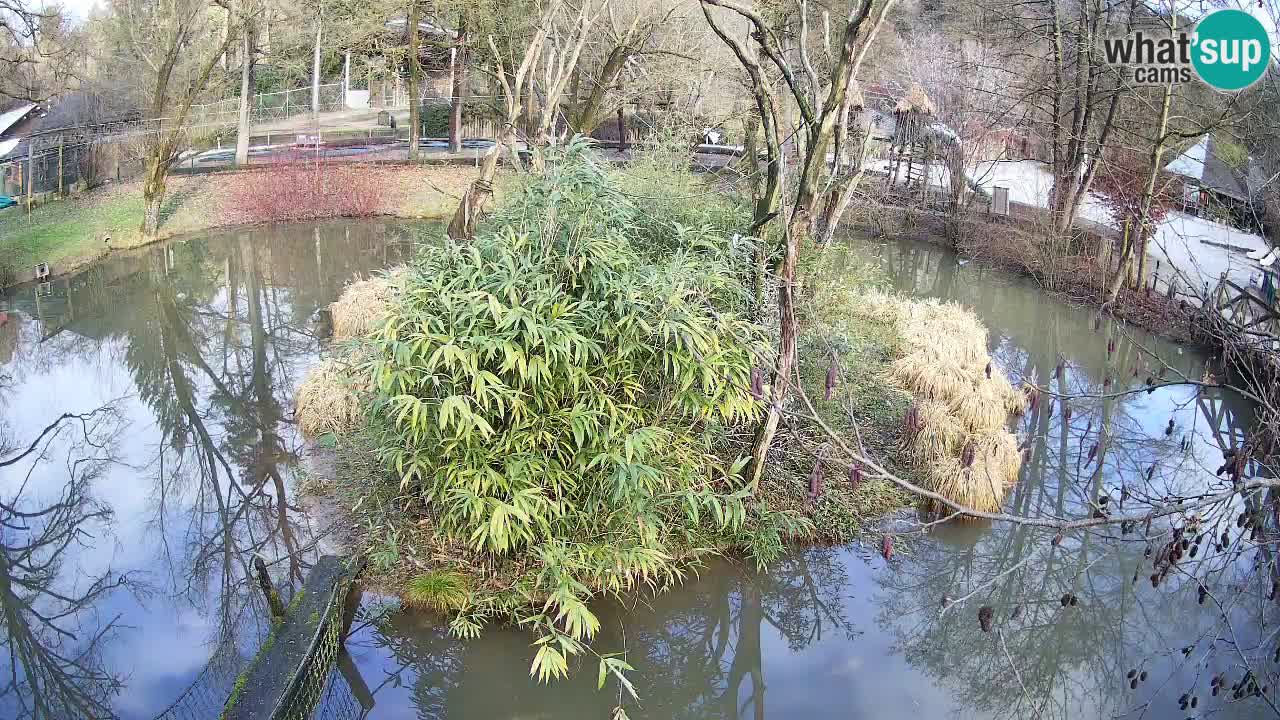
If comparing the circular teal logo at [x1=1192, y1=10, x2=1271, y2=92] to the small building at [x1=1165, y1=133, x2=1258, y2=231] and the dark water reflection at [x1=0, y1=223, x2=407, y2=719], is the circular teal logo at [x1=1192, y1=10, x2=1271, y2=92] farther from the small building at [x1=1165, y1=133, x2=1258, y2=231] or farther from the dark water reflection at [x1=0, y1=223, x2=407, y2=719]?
the dark water reflection at [x1=0, y1=223, x2=407, y2=719]

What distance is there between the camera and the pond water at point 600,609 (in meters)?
6.00

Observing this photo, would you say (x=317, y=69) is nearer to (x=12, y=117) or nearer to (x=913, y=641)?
(x=12, y=117)

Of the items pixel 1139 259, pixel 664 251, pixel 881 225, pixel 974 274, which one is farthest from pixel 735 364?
pixel 881 225

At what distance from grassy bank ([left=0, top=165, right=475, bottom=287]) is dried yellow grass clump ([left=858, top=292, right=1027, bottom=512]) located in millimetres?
5861

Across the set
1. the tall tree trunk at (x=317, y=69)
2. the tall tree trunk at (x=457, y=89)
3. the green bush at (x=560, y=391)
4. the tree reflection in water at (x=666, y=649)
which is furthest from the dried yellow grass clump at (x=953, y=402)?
the tall tree trunk at (x=317, y=69)

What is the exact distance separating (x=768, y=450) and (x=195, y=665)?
13.5ft

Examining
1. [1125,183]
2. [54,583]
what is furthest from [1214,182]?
[54,583]

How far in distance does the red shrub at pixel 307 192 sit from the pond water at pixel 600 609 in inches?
351

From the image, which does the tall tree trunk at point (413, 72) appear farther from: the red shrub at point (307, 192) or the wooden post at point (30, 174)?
the wooden post at point (30, 174)

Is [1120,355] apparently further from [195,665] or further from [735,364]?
[195,665]

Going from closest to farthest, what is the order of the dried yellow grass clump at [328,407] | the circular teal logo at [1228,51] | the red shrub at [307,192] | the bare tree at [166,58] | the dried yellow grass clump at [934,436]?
the dried yellow grass clump at [934,436] < the dried yellow grass clump at [328,407] < the circular teal logo at [1228,51] < the bare tree at [166,58] < the red shrub at [307,192]

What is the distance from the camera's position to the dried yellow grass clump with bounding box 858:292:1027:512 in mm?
7891

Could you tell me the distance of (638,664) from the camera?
6297mm

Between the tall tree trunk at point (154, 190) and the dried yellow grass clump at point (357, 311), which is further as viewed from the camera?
the tall tree trunk at point (154, 190)
